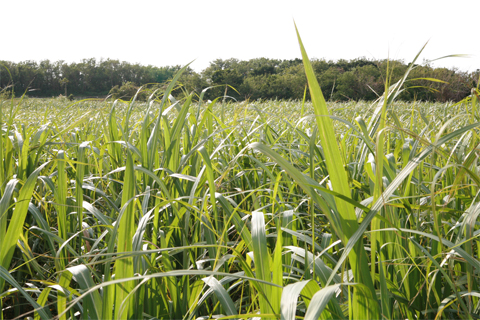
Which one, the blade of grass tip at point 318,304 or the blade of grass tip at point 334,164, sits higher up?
the blade of grass tip at point 334,164

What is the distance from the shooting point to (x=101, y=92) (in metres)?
43.8

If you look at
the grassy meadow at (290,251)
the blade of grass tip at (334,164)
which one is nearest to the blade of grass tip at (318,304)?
the grassy meadow at (290,251)

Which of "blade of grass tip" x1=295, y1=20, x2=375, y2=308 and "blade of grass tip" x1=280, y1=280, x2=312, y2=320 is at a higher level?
"blade of grass tip" x1=295, y1=20, x2=375, y2=308

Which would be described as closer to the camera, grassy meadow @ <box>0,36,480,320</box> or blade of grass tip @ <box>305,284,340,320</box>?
blade of grass tip @ <box>305,284,340,320</box>

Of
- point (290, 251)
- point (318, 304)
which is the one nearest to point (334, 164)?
point (318, 304)

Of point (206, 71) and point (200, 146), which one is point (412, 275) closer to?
point (200, 146)

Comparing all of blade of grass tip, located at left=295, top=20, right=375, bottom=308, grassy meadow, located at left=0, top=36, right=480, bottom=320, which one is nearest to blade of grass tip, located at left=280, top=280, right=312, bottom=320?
grassy meadow, located at left=0, top=36, right=480, bottom=320

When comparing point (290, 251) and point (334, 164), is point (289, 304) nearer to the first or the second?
point (334, 164)

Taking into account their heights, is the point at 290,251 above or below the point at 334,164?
below

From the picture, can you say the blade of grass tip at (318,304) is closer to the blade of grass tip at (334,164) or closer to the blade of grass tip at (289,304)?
the blade of grass tip at (289,304)

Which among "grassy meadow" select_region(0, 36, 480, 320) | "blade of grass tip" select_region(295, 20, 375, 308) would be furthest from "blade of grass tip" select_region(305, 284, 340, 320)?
"blade of grass tip" select_region(295, 20, 375, 308)

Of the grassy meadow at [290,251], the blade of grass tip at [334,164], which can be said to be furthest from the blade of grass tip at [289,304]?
the blade of grass tip at [334,164]

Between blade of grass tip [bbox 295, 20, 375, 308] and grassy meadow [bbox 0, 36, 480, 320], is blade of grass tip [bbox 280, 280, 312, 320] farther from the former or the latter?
blade of grass tip [bbox 295, 20, 375, 308]

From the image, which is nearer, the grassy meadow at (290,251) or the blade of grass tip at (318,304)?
the blade of grass tip at (318,304)
